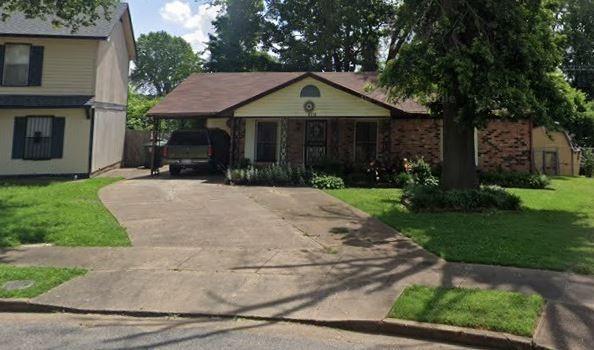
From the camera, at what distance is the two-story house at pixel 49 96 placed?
1998 centimetres

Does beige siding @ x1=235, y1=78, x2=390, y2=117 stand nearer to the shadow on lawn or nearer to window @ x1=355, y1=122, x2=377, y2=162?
window @ x1=355, y1=122, x2=377, y2=162

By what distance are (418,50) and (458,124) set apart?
6.90 ft

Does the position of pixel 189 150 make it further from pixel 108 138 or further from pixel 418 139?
pixel 418 139

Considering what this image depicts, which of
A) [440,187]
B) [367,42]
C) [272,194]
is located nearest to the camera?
[440,187]

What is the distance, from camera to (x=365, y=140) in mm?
20328

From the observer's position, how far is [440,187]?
535 inches

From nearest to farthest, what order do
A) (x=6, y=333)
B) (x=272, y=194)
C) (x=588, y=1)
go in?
(x=6, y=333)
(x=272, y=194)
(x=588, y=1)

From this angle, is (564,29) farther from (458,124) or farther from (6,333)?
(6,333)

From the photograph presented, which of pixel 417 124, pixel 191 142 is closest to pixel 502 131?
pixel 417 124

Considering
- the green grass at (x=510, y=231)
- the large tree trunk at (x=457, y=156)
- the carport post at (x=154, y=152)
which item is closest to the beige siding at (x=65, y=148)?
the carport post at (x=154, y=152)

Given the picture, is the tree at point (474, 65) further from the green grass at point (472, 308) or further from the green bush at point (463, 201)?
the green grass at point (472, 308)

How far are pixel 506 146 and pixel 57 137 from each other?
1740 cm

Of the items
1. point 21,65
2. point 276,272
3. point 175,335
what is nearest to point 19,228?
point 276,272

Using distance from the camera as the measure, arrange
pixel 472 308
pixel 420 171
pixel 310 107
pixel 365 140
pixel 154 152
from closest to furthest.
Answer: pixel 472 308, pixel 420 171, pixel 310 107, pixel 365 140, pixel 154 152
